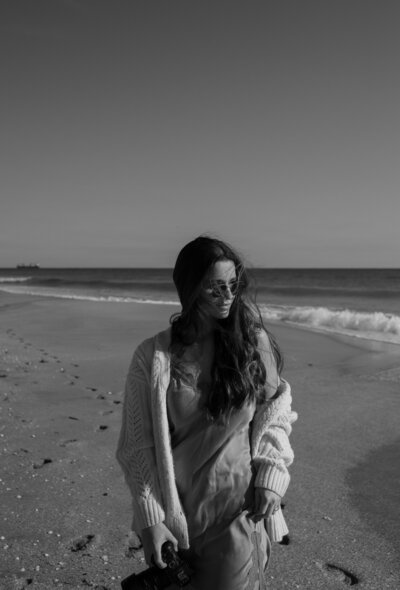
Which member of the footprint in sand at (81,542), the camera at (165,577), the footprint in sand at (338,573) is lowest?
the footprint in sand at (338,573)

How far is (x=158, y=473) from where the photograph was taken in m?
1.90

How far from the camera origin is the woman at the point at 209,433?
188 cm

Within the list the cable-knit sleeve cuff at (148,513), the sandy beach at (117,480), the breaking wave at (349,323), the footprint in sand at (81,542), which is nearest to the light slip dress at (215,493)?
the cable-knit sleeve cuff at (148,513)

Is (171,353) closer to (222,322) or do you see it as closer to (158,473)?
(222,322)

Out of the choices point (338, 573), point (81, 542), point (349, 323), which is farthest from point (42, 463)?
point (349, 323)

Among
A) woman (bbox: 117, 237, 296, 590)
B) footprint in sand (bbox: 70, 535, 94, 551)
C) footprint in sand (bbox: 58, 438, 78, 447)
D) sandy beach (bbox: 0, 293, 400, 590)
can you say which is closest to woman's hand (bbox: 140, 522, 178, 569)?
woman (bbox: 117, 237, 296, 590)

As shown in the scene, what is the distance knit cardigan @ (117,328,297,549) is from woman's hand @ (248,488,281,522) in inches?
0.8

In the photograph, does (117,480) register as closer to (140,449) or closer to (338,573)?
(338,573)

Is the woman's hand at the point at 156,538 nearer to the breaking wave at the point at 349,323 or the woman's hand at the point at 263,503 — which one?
the woman's hand at the point at 263,503

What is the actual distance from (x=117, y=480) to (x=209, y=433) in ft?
8.12

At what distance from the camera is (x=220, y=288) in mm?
2049

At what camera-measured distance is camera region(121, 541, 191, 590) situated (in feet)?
5.87

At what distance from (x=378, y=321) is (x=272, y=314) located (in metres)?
4.53

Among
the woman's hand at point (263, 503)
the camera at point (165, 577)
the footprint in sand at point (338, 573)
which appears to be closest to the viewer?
the camera at point (165, 577)
